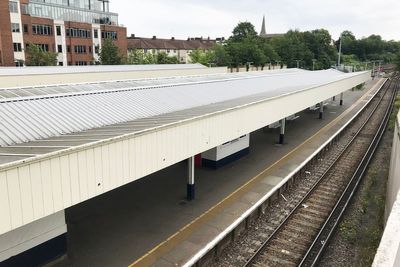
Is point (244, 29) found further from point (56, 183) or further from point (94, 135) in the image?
point (56, 183)

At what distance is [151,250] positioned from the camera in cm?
1308

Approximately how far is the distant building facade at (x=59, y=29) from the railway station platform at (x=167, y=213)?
4720cm

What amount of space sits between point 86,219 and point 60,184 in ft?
22.2

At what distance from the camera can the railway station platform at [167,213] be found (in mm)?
12930

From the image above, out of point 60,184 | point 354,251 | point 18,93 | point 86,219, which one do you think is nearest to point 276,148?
point 354,251

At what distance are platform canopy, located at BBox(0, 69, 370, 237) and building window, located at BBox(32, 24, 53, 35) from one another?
50.2 m

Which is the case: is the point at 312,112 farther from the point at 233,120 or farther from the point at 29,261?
the point at 29,261

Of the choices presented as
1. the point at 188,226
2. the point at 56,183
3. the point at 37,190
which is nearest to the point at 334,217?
the point at 188,226

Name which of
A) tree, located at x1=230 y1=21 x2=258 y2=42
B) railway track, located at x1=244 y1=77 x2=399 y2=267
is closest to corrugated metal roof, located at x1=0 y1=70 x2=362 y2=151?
railway track, located at x1=244 y1=77 x2=399 y2=267

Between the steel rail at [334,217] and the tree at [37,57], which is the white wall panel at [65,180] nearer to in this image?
the steel rail at [334,217]

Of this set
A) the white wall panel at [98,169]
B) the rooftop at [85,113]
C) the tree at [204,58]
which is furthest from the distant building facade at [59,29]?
the white wall panel at [98,169]

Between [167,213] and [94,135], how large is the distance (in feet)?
20.2

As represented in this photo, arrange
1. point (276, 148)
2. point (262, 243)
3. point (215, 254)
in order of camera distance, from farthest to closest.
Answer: point (276, 148) < point (262, 243) < point (215, 254)

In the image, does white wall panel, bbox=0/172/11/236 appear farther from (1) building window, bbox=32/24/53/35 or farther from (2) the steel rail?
(1) building window, bbox=32/24/53/35
